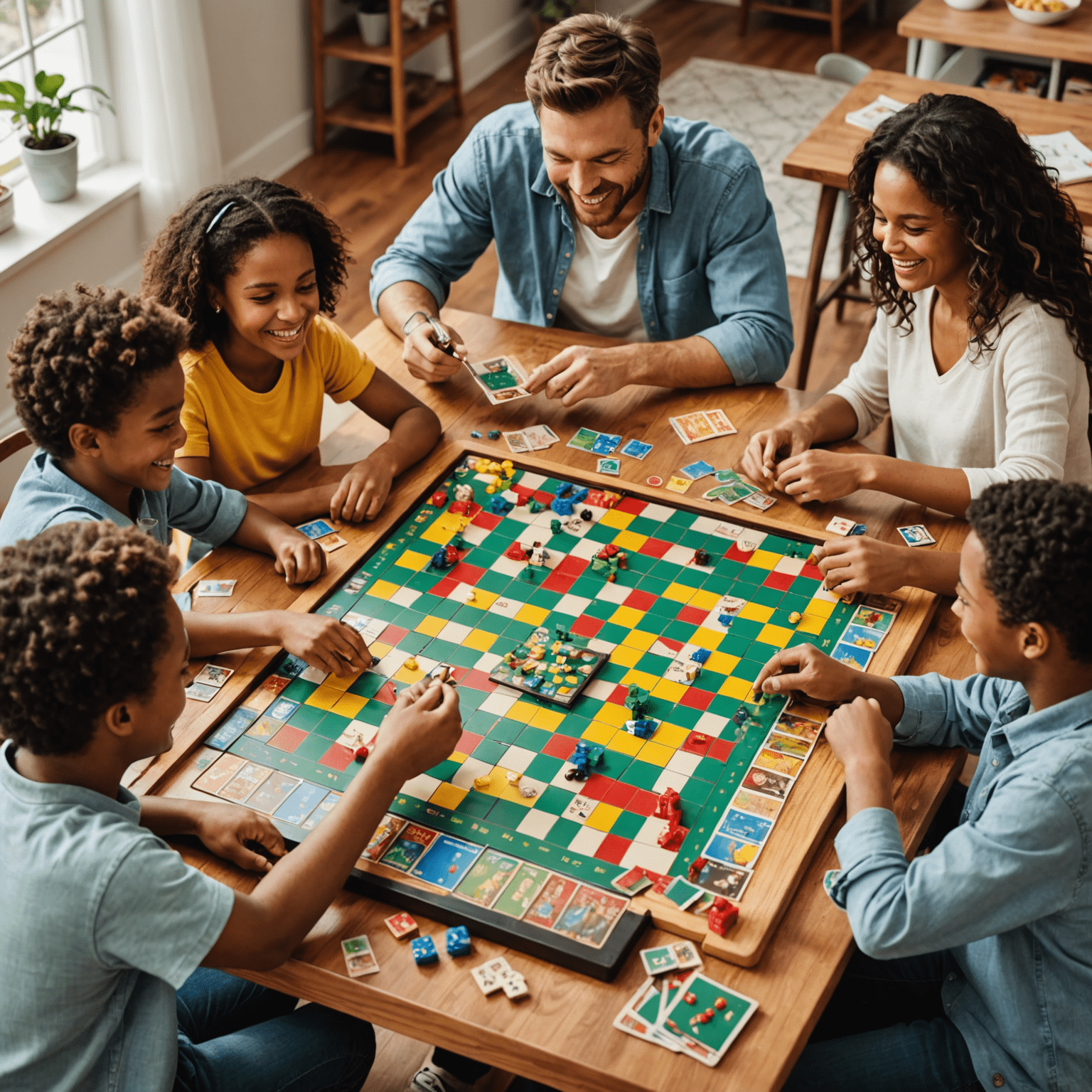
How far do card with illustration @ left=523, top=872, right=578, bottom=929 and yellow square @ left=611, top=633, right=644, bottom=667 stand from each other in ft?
1.27

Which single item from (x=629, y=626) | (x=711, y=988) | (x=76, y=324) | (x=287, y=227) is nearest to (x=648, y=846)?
(x=711, y=988)

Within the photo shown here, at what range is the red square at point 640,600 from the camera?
187cm

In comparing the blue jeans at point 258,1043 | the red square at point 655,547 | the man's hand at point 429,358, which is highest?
the man's hand at point 429,358

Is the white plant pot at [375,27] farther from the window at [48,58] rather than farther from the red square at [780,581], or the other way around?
the red square at [780,581]

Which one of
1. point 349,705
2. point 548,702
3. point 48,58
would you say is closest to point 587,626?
point 548,702

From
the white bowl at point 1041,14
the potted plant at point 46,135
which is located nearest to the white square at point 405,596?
the potted plant at point 46,135

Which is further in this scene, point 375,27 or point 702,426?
point 375,27

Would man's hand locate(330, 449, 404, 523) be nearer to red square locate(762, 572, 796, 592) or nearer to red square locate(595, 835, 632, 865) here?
red square locate(762, 572, 796, 592)

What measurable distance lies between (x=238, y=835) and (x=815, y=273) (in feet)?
9.05

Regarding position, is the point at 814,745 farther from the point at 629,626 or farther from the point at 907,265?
the point at 907,265

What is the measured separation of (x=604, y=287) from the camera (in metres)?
2.72

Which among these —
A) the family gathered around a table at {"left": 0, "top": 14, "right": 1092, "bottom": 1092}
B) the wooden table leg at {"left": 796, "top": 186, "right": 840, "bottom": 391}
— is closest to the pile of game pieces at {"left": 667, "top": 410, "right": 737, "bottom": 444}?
the family gathered around a table at {"left": 0, "top": 14, "right": 1092, "bottom": 1092}

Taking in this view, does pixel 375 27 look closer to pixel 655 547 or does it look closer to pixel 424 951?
pixel 655 547

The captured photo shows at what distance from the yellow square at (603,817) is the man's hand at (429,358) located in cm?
105
